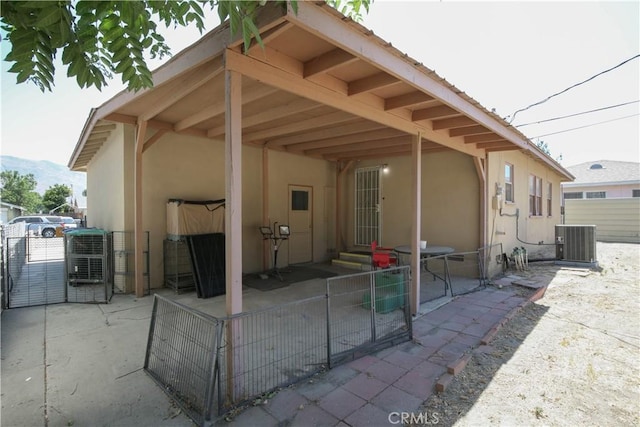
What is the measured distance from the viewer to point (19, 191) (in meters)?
39.6

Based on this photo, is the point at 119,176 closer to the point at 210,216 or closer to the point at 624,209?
the point at 210,216

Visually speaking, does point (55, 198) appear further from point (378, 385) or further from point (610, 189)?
point (610, 189)

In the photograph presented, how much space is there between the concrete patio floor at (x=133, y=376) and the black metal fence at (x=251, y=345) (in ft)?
0.43

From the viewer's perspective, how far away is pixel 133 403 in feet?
7.76

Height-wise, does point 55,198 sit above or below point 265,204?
above

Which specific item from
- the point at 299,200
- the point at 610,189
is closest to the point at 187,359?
the point at 299,200

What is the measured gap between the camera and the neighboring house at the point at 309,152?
2514 mm

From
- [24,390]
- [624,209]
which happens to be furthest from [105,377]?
[624,209]

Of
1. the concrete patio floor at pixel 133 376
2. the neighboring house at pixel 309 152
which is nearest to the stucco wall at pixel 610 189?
the neighboring house at pixel 309 152

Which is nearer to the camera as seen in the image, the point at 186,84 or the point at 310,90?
the point at 310,90

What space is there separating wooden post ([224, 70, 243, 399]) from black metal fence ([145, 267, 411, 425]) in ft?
0.04

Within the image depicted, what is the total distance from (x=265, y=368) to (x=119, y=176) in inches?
191

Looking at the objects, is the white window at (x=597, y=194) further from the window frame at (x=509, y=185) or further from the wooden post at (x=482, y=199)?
the wooden post at (x=482, y=199)

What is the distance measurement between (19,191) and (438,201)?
52.7 m
